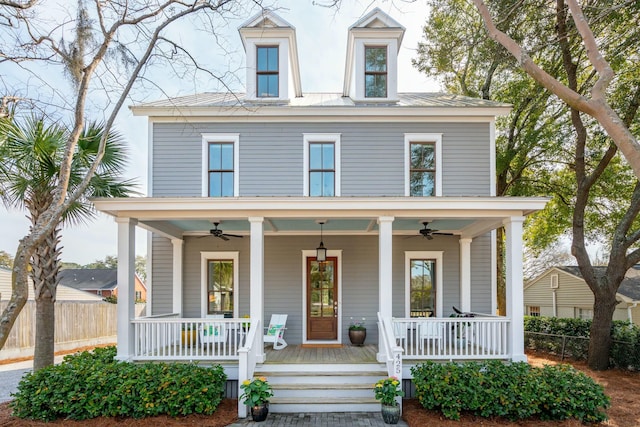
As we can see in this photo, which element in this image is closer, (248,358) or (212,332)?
(248,358)

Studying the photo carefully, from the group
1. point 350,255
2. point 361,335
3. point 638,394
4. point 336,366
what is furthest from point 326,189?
point 638,394

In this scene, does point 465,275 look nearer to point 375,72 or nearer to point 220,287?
point 375,72

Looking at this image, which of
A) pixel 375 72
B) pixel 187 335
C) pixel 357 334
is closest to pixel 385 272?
pixel 357 334

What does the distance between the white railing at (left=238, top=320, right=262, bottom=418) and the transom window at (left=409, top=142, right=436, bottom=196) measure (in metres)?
4.79

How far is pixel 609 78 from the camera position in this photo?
18.1 ft

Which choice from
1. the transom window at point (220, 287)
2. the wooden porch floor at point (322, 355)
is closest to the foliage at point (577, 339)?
the wooden porch floor at point (322, 355)

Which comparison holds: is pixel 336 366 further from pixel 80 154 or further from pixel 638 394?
pixel 80 154

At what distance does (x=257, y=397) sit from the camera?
5.59m

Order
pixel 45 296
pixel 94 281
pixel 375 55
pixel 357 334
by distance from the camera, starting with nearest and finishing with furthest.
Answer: pixel 45 296
pixel 357 334
pixel 375 55
pixel 94 281

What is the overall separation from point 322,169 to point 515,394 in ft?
19.1

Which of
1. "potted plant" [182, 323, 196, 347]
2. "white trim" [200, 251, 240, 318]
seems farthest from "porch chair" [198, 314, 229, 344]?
"white trim" [200, 251, 240, 318]

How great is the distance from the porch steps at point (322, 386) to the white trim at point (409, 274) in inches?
107

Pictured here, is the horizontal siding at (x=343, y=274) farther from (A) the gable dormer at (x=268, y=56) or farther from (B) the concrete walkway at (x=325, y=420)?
(A) the gable dormer at (x=268, y=56)

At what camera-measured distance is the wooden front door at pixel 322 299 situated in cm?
899
